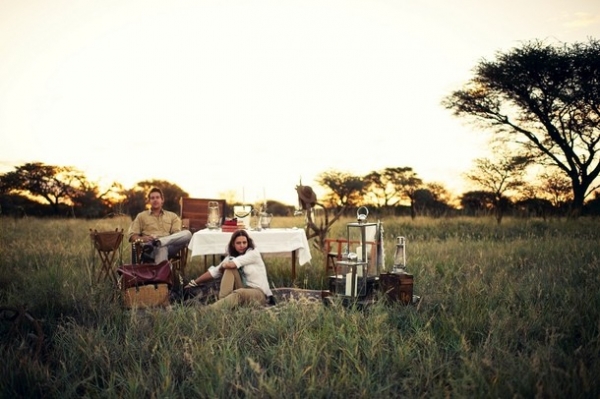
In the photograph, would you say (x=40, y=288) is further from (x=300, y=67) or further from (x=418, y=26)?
(x=418, y=26)

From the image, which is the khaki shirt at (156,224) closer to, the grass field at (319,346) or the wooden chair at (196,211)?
the wooden chair at (196,211)

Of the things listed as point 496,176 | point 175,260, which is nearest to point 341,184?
point 496,176

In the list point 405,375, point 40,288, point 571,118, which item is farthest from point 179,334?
point 571,118

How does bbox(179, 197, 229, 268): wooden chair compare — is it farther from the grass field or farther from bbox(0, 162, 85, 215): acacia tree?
bbox(0, 162, 85, 215): acacia tree

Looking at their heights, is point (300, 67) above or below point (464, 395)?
above

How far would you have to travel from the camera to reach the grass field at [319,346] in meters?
2.73

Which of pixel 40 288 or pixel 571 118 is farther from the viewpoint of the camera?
pixel 571 118

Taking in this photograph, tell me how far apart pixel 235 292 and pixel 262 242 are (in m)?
0.95

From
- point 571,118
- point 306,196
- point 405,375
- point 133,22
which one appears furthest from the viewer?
point 571,118

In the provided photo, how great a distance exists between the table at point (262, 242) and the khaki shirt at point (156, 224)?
73cm

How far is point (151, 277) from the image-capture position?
4.90m

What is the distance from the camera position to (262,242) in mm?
5559

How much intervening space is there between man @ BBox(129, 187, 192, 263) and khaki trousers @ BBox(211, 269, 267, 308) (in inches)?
45.5

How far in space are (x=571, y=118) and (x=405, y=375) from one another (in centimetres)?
1323
